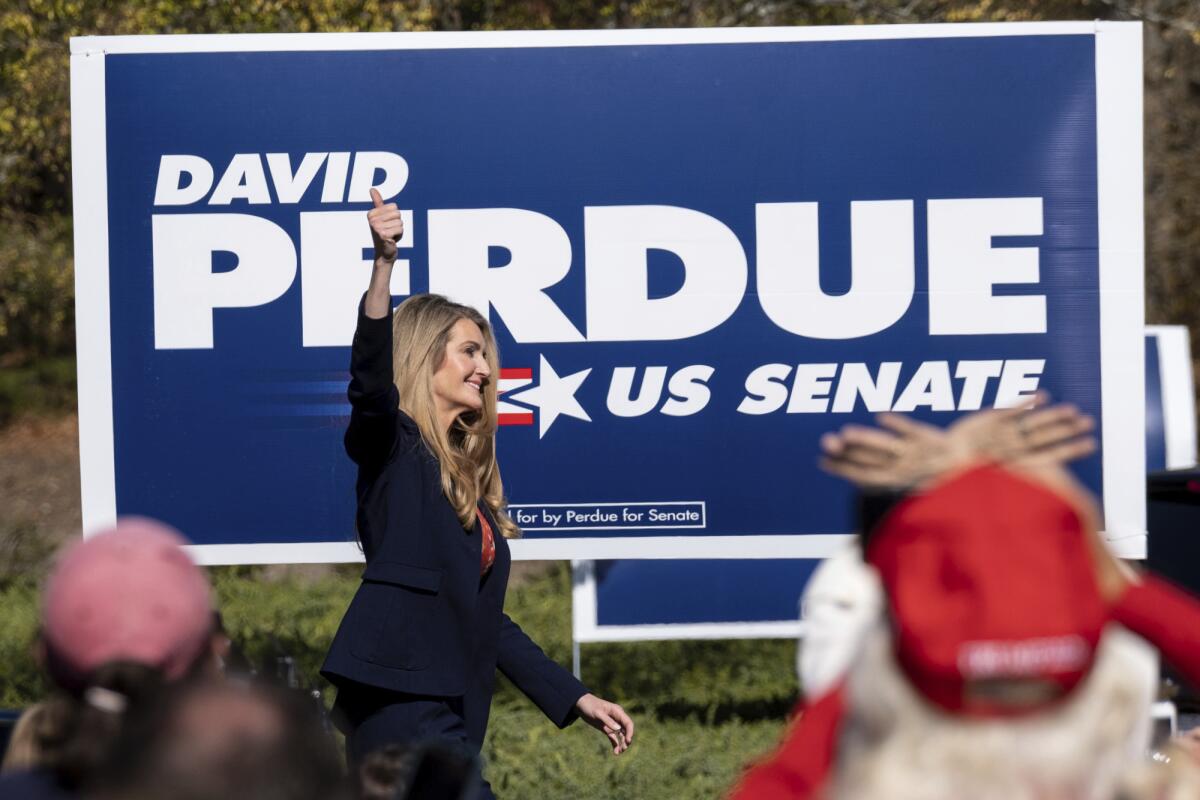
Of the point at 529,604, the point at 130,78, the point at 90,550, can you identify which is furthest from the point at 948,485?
the point at 529,604

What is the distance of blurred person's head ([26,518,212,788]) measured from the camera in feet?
5.96

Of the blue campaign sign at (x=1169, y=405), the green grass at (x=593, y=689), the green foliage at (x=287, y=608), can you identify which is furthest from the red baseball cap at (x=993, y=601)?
the blue campaign sign at (x=1169, y=405)

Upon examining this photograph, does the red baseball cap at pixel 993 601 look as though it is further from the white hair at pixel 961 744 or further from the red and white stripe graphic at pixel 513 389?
the red and white stripe graphic at pixel 513 389

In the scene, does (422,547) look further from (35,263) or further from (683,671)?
(35,263)

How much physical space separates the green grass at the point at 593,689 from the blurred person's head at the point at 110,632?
10.8ft

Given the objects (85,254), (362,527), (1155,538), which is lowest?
(1155,538)

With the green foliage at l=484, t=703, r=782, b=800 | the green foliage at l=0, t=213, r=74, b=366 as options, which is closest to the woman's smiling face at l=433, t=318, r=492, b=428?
the green foliage at l=484, t=703, r=782, b=800

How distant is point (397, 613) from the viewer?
3596mm

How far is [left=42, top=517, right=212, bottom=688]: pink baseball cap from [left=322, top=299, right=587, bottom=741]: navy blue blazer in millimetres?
1593

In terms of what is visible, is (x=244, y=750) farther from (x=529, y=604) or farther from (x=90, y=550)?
(x=529, y=604)

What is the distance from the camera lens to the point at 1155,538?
620cm

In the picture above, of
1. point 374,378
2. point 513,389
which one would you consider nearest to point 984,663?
point 374,378

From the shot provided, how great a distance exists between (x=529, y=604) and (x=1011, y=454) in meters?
7.91

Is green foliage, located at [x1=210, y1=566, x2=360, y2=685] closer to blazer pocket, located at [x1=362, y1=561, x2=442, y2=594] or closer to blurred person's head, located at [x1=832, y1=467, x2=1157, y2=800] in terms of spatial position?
blazer pocket, located at [x1=362, y1=561, x2=442, y2=594]
